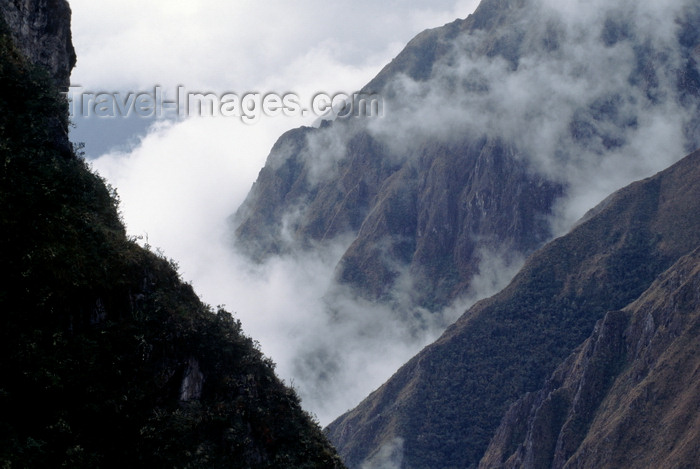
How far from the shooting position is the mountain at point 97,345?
2630 centimetres

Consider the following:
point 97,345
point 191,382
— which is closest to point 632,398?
point 191,382

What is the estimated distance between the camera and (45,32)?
145ft

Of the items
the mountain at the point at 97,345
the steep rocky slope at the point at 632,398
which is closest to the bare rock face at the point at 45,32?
the mountain at the point at 97,345

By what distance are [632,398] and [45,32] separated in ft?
482

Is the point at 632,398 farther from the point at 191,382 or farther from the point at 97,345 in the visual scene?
the point at 97,345

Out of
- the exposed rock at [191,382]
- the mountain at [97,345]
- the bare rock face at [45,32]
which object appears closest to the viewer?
the mountain at [97,345]

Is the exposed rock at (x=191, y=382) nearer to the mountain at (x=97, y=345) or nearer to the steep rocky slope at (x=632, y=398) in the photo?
the mountain at (x=97, y=345)

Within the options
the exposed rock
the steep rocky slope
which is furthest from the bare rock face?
the steep rocky slope

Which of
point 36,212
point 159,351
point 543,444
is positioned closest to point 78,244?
point 36,212

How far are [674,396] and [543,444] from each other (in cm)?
3537

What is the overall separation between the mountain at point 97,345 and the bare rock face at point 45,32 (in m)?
3.18

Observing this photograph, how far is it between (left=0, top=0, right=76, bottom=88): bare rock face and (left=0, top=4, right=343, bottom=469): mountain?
10.4ft

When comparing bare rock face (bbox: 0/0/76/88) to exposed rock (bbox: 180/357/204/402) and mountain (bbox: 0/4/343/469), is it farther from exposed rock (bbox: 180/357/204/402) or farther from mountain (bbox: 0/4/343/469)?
exposed rock (bbox: 180/357/204/402)

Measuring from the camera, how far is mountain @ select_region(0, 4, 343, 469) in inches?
1035
